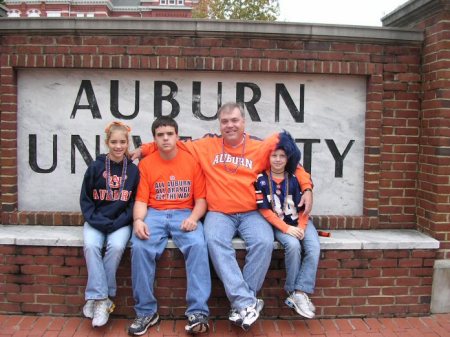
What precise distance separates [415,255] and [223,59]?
90.1 inches

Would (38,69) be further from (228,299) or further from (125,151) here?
(228,299)

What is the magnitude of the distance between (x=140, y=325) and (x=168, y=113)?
6.00 ft

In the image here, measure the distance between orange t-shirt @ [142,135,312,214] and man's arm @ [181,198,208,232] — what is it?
58mm

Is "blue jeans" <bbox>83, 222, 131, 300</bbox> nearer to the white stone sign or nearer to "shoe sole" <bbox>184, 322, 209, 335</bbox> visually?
"shoe sole" <bbox>184, 322, 209, 335</bbox>

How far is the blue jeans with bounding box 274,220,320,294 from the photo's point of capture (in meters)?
3.39

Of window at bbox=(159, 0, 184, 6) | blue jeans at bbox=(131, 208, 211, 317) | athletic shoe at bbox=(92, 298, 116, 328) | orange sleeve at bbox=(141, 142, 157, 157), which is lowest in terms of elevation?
athletic shoe at bbox=(92, 298, 116, 328)

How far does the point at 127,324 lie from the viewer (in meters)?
3.47

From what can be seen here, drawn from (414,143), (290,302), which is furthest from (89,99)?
(414,143)

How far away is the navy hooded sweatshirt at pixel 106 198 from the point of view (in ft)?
11.4

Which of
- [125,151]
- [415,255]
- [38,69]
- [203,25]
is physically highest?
[203,25]

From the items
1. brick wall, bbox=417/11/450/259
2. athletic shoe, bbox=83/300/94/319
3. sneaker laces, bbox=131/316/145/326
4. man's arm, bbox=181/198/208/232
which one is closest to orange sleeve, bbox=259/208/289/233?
man's arm, bbox=181/198/208/232

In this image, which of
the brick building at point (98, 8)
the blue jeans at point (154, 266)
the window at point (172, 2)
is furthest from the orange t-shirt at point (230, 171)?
the window at point (172, 2)

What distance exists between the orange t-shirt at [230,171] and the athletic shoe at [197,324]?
819 millimetres

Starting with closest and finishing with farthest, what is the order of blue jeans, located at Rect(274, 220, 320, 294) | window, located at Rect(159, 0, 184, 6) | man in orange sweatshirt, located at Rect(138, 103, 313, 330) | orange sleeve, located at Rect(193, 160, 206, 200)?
man in orange sweatshirt, located at Rect(138, 103, 313, 330) < blue jeans, located at Rect(274, 220, 320, 294) < orange sleeve, located at Rect(193, 160, 206, 200) < window, located at Rect(159, 0, 184, 6)
